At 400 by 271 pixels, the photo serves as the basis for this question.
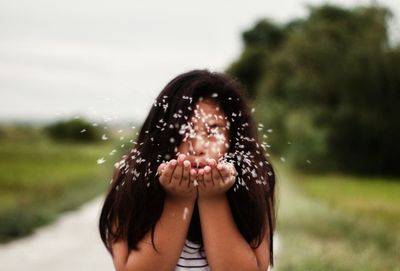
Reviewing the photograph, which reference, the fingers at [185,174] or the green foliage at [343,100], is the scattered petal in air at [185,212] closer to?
the fingers at [185,174]

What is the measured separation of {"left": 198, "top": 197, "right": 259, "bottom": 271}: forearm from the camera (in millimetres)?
1978

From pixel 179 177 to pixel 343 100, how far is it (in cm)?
2681

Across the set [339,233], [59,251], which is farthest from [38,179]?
[339,233]

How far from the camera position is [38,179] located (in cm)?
2220

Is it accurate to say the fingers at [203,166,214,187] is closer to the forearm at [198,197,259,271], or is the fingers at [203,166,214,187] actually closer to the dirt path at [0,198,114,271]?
the forearm at [198,197,259,271]

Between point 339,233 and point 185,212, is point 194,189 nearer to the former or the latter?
point 185,212

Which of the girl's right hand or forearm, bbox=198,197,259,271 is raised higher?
the girl's right hand

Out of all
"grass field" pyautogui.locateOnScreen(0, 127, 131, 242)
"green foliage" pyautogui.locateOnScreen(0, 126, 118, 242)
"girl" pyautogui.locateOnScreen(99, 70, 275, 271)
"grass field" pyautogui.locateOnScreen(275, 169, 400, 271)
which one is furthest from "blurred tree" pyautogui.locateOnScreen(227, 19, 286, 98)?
"girl" pyautogui.locateOnScreen(99, 70, 275, 271)

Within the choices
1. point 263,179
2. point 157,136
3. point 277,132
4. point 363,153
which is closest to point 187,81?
point 157,136

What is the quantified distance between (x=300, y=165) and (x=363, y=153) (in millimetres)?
5393

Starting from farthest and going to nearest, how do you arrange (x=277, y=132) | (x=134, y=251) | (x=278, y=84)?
(x=278, y=84)
(x=277, y=132)
(x=134, y=251)

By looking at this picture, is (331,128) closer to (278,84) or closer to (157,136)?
(278,84)

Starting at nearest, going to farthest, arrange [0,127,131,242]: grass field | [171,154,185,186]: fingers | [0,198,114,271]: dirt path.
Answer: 1. [171,154,185,186]: fingers
2. [0,198,114,271]: dirt path
3. [0,127,131,242]: grass field

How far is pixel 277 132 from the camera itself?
3738 cm
